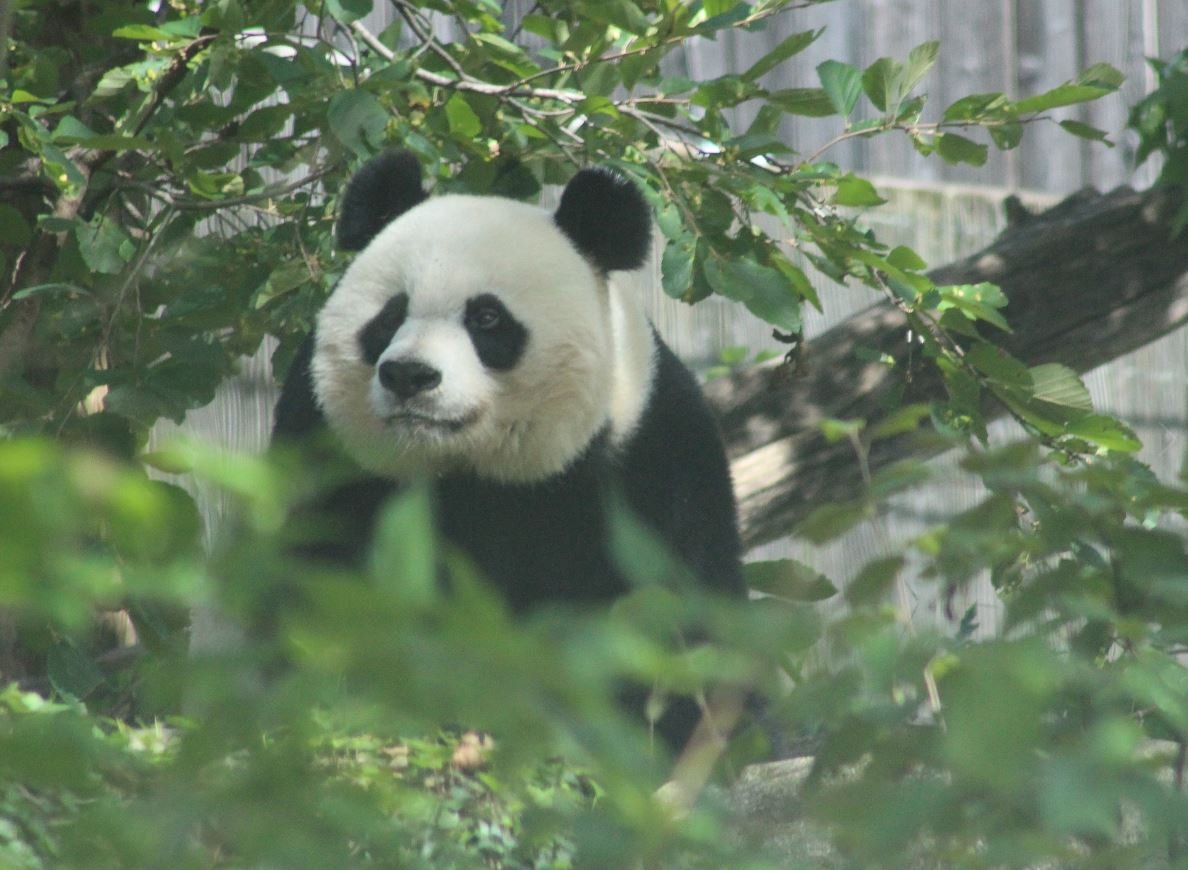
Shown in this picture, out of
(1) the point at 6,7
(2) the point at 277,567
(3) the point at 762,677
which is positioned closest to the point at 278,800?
(2) the point at 277,567

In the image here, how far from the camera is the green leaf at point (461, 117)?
3682mm

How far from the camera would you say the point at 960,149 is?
11.7 ft

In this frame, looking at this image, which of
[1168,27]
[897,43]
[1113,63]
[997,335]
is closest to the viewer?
[997,335]

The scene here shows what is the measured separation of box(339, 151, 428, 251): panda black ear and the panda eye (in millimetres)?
400

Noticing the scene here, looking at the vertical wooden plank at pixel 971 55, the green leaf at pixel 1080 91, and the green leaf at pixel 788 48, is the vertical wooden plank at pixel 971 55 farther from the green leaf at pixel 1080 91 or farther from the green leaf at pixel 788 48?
the green leaf at pixel 788 48

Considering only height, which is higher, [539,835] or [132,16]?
[132,16]

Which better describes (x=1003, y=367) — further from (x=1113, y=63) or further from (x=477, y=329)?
(x=1113, y=63)

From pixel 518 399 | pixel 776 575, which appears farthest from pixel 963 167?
pixel 518 399

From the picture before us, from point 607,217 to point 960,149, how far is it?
2.83 feet

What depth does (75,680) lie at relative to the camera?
3.15 m

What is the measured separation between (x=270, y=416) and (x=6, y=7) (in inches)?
169

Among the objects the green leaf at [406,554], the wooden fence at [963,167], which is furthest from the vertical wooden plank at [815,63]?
the green leaf at [406,554]

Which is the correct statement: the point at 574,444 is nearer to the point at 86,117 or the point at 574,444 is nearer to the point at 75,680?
the point at 75,680

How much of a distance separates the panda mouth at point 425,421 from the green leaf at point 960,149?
52.1 inches
